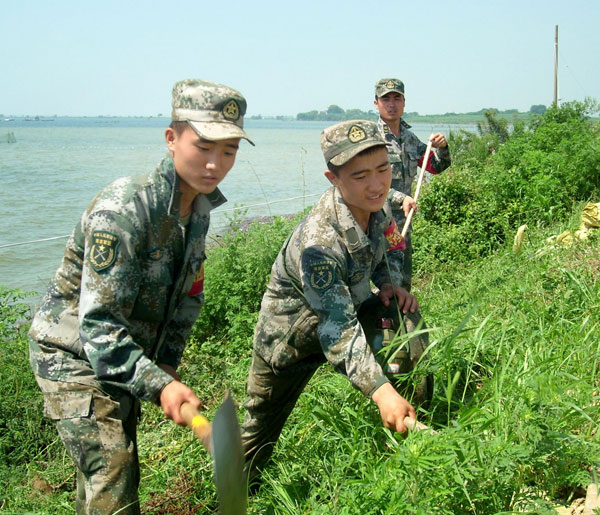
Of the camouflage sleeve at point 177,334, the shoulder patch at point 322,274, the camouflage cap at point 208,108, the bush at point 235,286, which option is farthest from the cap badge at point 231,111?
the bush at point 235,286

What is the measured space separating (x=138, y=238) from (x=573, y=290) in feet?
8.78

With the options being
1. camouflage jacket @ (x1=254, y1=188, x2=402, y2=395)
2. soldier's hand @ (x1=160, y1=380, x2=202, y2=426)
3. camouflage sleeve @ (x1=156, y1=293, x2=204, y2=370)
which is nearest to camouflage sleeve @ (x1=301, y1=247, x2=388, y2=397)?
camouflage jacket @ (x1=254, y1=188, x2=402, y2=395)

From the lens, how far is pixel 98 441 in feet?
7.50

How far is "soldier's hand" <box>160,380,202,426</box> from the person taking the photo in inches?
80.0

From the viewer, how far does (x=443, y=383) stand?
114 inches

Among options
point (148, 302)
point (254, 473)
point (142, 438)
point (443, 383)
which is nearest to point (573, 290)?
point (443, 383)

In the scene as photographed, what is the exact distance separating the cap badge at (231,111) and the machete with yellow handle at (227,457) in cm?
115

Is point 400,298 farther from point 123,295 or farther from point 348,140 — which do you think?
point 123,295

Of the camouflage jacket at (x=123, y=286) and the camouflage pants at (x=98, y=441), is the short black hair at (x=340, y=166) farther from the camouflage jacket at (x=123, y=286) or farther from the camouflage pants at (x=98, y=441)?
the camouflage pants at (x=98, y=441)

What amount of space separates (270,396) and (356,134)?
4.56ft

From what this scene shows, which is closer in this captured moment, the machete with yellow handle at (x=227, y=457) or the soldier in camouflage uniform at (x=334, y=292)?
the machete with yellow handle at (x=227, y=457)

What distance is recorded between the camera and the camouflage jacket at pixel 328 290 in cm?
252

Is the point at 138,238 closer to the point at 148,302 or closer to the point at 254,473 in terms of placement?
the point at 148,302

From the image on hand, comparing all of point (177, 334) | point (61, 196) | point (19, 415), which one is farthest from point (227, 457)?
point (61, 196)
